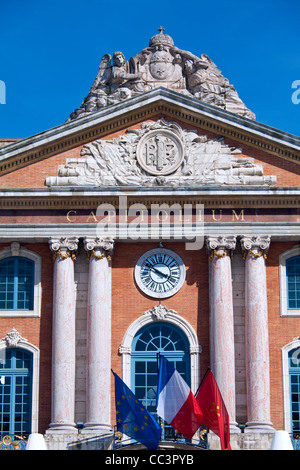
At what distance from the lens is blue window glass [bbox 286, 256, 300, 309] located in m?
43.1

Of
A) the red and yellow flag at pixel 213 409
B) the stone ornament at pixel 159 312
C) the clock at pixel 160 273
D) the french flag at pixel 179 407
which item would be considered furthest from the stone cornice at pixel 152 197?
the french flag at pixel 179 407

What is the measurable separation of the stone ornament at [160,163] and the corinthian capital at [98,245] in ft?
6.36

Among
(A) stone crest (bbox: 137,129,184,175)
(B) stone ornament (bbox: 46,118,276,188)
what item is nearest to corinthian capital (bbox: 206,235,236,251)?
(B) stone ornament (bbox: 46,118,276,188)

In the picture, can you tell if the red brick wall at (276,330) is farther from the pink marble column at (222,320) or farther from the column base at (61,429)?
the column base at (61,429)

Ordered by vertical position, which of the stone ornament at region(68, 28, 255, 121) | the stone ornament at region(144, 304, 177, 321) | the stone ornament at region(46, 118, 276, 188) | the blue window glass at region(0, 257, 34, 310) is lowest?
the stone ornament at region(144, 304, 177, 321)

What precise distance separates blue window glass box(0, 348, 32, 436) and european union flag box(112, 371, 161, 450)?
172 inches

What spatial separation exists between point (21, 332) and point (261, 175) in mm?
10027

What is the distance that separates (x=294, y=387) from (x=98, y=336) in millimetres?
6980

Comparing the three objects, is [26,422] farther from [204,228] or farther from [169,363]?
[204,228]

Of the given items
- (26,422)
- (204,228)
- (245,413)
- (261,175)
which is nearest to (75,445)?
(26,422)

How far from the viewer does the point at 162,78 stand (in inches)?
1836

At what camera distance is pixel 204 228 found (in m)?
42.8

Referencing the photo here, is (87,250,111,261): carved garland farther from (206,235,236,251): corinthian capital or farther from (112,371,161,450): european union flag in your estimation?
(112,371,161,450): european union flag
